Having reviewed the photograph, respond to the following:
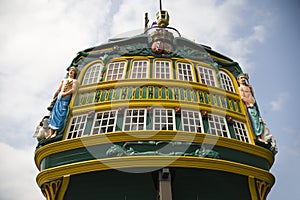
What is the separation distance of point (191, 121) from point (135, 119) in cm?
267

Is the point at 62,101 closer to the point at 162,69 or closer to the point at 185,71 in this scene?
the point at 162,69

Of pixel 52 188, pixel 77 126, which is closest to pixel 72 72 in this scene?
pixel 77 126

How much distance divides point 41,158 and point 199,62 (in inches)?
381

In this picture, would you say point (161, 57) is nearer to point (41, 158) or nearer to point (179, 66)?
point (179, 66)

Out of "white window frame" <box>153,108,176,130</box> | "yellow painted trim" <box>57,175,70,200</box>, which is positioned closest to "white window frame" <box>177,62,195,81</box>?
"white window frame" <box>153,108,176,130</box>

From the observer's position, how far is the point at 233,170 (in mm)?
14203

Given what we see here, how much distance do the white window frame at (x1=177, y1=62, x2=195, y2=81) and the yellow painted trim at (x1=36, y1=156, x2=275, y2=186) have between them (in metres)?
4.92

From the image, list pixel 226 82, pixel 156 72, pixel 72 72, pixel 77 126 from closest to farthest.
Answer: pixel 77 126 → pixel 156 72 → pixel 72 72 → pixel 226 82

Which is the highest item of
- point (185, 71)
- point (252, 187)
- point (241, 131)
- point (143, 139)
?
point (185, 71)

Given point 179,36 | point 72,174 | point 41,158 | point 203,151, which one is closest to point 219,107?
point 203,151

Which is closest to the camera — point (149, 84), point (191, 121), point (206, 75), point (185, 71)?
point (191, 121)

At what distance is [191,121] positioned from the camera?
15.4 meters

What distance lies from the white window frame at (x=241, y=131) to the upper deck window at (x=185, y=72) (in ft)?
10.8

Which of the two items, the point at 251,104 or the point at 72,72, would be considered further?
the point at 72,72
